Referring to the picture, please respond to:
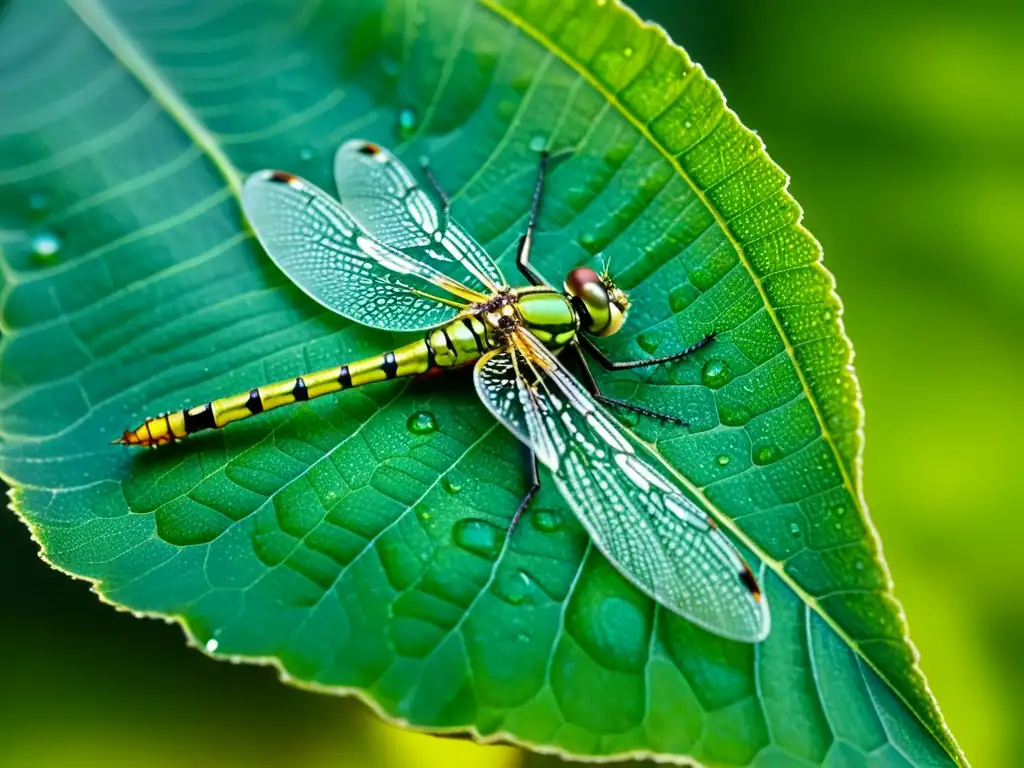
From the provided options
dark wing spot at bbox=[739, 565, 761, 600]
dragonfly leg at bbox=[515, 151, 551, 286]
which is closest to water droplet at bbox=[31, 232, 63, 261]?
dragonfly leg at bbox=[515, 151, 551, 286]

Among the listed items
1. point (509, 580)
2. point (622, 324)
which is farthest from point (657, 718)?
point (622, 324)

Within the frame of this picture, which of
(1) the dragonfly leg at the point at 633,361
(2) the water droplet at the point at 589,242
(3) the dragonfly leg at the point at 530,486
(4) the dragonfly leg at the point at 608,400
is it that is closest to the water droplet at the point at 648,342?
(1) the dragonfly leg at the point at 633,361

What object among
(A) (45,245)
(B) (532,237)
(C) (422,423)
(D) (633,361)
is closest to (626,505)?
(D) (633,361)

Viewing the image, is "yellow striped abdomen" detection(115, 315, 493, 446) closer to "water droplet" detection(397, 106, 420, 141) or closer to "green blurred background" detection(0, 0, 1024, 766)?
"water droplet" detection(397, 106, 420, 141)

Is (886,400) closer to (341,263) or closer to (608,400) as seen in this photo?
(608,400)

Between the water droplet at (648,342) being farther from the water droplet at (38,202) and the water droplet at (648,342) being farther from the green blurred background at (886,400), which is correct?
the water droplet at (38,202)

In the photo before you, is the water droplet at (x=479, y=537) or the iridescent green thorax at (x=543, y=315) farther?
the iridescent green thorax at (x=543, y=315)
